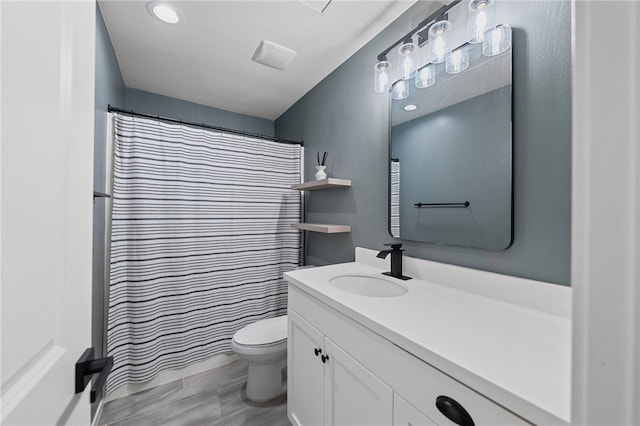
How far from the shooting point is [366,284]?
1.45 meters

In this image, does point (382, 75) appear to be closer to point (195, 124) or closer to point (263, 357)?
point (195, 124)

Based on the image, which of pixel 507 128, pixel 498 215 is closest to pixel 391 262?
pixel 498 215

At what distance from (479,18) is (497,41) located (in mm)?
145

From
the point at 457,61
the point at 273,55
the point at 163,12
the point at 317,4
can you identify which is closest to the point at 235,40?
the point at 273,55

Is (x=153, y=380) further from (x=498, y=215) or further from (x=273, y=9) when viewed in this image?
(x=273, y=9)

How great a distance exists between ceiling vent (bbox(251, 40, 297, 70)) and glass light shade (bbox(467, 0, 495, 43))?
114cm

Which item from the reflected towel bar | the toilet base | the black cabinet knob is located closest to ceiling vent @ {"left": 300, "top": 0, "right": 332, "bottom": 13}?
the reflected towel bar

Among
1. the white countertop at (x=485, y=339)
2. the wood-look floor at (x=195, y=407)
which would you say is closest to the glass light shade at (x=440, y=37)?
the white countertop at (x=485, y=339)

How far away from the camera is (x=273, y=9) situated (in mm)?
1447

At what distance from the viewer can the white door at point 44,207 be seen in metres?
0.35

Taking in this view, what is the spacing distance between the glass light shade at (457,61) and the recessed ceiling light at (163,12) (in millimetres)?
1546

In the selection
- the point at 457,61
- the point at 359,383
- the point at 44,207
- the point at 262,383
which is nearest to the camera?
the point at 44,207

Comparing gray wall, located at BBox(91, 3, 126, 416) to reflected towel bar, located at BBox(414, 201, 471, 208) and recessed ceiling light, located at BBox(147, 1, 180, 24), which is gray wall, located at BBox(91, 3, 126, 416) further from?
reflected towel bar, located at BBox(414, 201, 471, 208)

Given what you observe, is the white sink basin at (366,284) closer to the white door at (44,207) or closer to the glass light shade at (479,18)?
the white door at (44,207)
